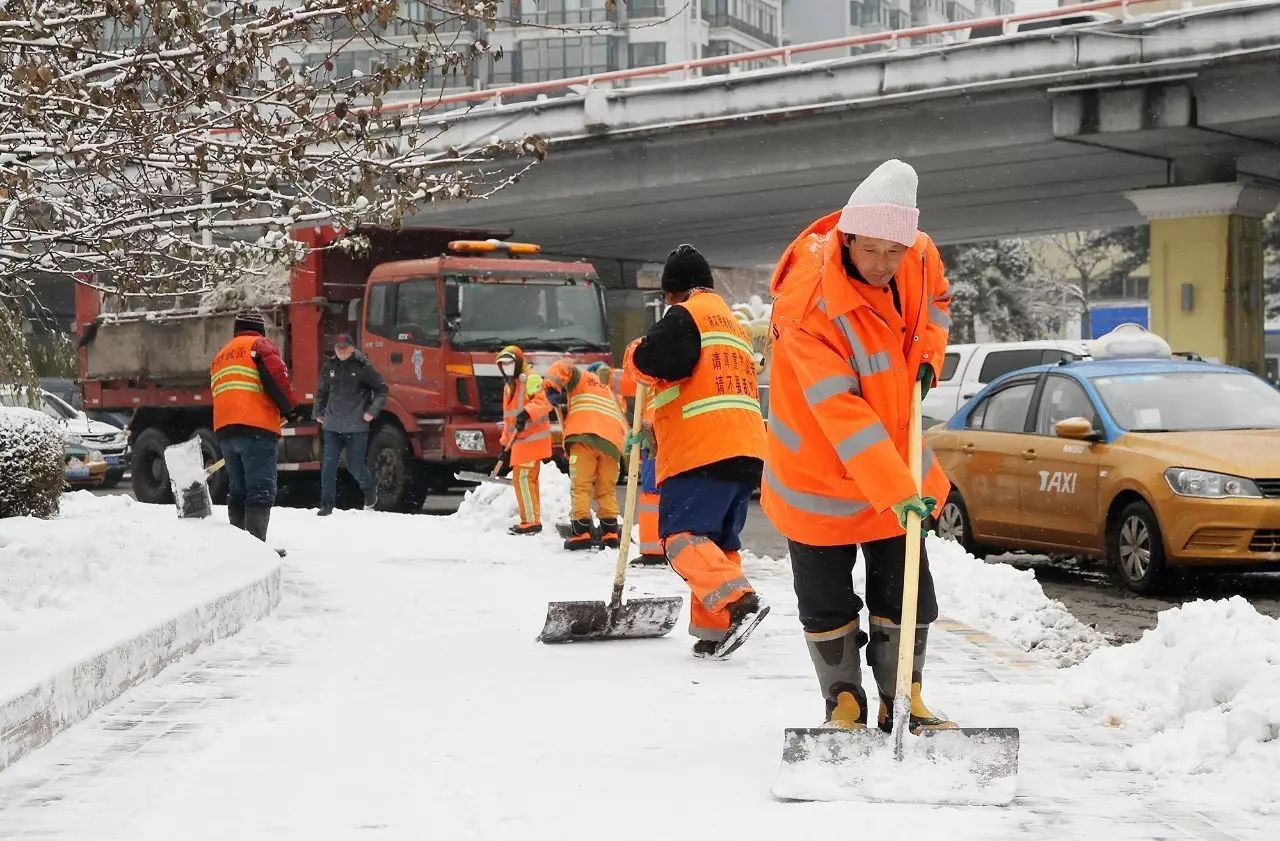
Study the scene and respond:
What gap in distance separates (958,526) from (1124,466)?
1953 mm

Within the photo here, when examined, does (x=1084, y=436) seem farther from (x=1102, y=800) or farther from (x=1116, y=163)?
(x=1116, y=163)

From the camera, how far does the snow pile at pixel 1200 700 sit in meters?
5.25

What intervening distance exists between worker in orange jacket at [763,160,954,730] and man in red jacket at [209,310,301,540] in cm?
668

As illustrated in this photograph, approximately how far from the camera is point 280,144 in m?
8.02

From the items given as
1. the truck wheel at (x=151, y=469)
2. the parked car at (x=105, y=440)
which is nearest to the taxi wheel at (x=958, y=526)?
the truck wheel at (x=151, y=469)

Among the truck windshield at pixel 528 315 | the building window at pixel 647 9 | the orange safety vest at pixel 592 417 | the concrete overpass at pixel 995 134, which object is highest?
the building window at pixel 647 9

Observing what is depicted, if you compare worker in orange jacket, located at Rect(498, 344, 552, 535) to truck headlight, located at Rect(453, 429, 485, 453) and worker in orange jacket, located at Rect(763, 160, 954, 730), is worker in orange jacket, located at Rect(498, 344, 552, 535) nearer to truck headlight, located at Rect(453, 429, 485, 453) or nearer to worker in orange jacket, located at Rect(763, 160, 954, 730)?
truck headlight, located at Rect(453, 429, 485, 453)

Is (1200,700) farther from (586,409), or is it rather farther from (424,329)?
(424,329)

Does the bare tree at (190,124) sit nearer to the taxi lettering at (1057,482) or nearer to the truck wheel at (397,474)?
the taxi lettering at (1057,482)

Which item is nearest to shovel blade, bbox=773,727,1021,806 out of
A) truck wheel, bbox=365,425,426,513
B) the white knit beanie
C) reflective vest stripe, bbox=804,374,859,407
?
reflective vest stripe, bbox=804,374,859,407

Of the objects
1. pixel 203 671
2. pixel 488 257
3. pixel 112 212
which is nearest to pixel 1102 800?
pixel 203 671

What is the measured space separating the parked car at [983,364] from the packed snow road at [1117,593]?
22.6 ft

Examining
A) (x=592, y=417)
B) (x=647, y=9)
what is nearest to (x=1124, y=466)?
(x=592, y=417)

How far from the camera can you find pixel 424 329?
1950cm
